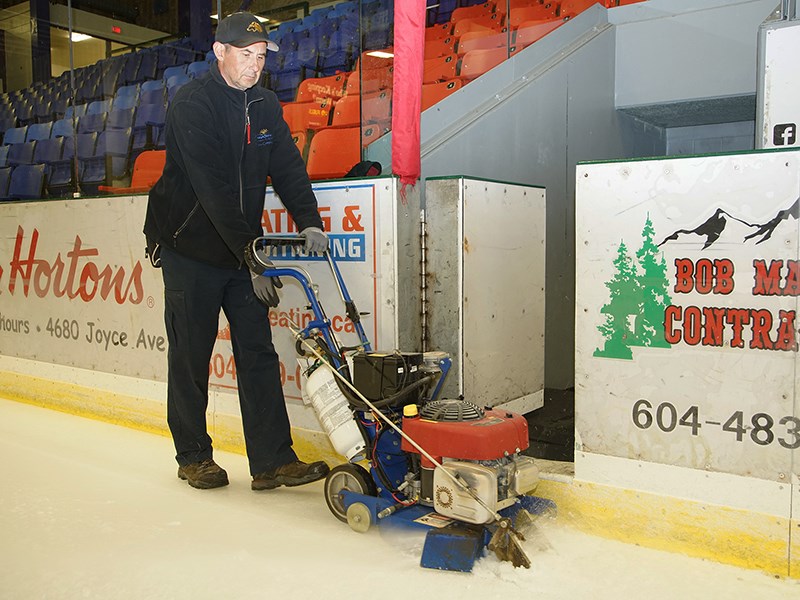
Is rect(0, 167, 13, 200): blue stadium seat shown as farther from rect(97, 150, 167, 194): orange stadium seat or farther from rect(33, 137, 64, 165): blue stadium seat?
rect(97, 150, 167, 194): orange stadium seat

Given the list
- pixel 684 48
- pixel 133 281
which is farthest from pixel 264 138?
pixel 684 48

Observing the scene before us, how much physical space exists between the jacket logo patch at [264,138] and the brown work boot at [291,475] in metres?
1.13

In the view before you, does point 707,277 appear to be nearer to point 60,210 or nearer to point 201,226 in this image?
point 201,226

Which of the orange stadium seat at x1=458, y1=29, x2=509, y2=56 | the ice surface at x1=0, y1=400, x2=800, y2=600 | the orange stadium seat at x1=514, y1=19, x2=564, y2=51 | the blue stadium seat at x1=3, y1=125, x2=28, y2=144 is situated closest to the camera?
the ice surface at x1=0, y1=400, x2=800, y2=600

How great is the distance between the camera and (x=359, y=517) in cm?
238

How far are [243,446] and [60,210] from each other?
1.82m

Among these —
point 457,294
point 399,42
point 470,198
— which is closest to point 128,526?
point 457,294

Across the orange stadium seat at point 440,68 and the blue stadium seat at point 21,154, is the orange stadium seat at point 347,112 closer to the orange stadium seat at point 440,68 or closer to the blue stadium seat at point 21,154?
the orange stadium seat at point 440,68

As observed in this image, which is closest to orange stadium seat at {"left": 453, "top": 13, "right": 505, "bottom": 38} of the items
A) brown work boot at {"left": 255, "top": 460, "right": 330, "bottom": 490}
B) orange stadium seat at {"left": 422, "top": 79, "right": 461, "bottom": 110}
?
orange stadium seat at {"left": 422, "top": 79, "right": 461, "bottom": 110}

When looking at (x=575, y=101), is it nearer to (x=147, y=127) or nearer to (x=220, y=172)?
(x=147, y=127)

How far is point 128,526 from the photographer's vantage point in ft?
8.23

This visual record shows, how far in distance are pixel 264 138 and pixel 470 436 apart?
4.26 ft

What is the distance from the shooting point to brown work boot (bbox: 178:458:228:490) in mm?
2852

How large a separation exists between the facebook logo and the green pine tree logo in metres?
0.88
